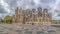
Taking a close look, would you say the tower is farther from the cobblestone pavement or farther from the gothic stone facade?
the cobblestone pavement

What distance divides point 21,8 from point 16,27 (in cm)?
44

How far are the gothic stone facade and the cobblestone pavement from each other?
0.10m

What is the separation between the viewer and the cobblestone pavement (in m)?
5.04

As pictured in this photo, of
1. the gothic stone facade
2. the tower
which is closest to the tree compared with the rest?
the gothic stone facade

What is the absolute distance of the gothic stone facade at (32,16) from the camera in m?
5.05

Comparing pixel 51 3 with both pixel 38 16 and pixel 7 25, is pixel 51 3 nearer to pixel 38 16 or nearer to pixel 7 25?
pixel 38 16

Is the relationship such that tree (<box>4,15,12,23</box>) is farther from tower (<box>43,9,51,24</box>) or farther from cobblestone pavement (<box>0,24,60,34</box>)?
tower (<box>43,9,51,24</box>)

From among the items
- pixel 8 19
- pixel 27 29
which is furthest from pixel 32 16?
pixel 8 19

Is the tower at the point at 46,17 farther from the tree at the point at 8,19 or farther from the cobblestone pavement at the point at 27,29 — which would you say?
the tree at the point at 8,19

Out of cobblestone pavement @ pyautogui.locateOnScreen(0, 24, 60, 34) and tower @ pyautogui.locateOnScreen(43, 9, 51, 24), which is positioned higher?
tower @ pyautogui.locateOnScreen(43, 9, 51, 24)

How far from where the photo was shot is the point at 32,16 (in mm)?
5082

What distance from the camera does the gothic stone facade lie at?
505 centimetres

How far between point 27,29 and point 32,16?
0.31 meters

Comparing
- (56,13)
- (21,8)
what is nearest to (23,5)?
(21,8)
